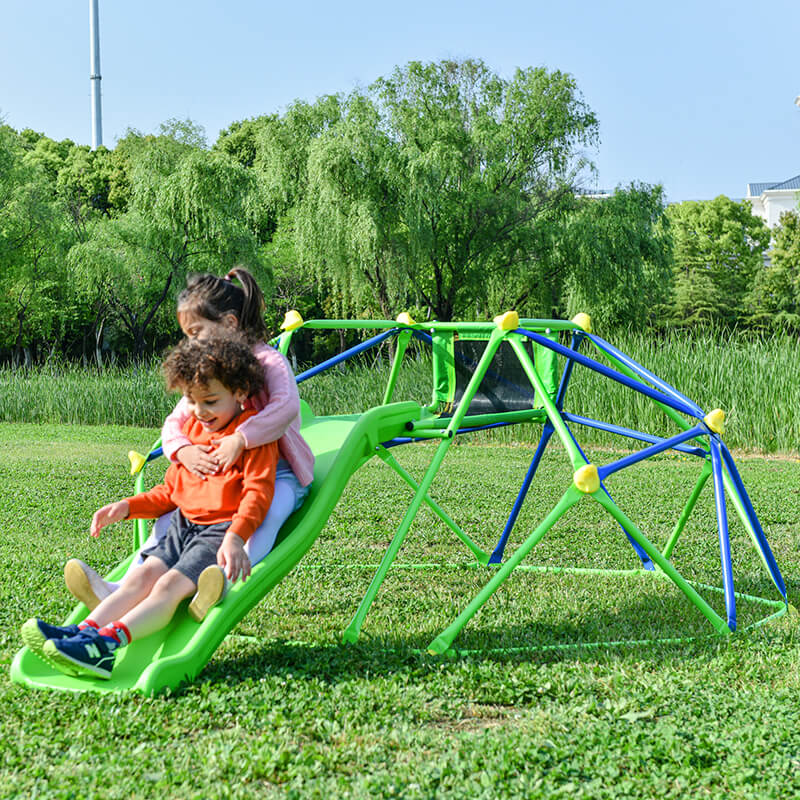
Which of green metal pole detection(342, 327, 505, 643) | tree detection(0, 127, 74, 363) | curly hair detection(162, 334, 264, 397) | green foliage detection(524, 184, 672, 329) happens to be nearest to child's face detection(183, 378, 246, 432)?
curly hair detection(162, 334, 264, 397)

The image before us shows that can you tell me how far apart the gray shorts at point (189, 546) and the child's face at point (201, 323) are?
0.73 metres

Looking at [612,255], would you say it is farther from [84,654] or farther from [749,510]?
[84,654]

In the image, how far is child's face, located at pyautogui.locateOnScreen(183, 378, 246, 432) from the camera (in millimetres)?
3188

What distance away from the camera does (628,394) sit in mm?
12703

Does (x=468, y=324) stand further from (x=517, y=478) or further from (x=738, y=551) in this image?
(x=517, y=478)

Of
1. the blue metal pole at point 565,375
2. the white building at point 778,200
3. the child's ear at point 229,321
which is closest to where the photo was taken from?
the child's ear at point 229,321

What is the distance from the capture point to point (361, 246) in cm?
2005

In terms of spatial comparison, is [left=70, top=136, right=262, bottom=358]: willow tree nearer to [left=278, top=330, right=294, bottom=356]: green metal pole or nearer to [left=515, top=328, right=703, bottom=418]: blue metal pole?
[left=278, top=330, right=294, bottom=356]: green metal pole

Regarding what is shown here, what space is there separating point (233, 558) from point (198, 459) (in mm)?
476

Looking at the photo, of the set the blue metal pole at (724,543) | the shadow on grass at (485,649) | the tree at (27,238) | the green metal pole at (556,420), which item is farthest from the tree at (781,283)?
the shadow on grass at (485,649)

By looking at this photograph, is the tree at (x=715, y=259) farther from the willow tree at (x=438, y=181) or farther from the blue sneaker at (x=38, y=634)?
the blue sneaker at (x=38, y=634)

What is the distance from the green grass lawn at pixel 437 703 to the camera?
2291 mm

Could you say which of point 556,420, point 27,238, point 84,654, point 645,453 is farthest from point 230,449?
point 27,238

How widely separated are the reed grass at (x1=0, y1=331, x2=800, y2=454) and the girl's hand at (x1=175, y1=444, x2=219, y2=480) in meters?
9.89
